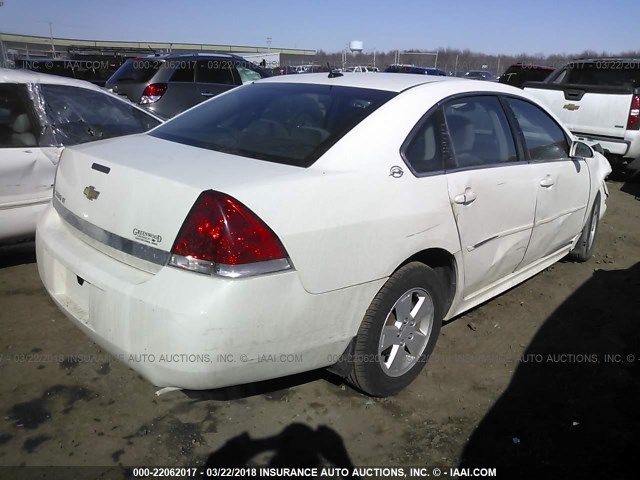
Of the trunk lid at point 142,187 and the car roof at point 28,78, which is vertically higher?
the car roof at point 28,78

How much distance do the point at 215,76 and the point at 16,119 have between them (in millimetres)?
5365

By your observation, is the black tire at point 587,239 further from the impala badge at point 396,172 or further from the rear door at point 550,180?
the impala badge at point 396,172

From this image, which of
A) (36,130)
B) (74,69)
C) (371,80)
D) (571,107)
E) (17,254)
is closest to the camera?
(371,80)

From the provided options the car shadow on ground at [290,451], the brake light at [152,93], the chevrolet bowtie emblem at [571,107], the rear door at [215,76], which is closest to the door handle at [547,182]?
the car shadow on ground at [290,451]

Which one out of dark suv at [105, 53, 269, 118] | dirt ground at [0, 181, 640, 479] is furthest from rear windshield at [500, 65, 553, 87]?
dirt ground at [0, 181, 640, 479]

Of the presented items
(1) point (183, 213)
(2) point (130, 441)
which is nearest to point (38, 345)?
(2) point (130, 441)

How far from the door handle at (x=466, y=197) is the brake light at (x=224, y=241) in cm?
116

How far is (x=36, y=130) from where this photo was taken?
12.8 feet

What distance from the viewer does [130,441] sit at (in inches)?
91.8

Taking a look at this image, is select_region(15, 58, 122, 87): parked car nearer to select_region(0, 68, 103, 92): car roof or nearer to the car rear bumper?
select_region(0, 68, 103, 92): car roof

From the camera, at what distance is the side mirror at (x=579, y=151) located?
3.74 m

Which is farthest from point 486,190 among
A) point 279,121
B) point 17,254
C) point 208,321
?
point 17,254

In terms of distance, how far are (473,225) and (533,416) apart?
1.03 metres

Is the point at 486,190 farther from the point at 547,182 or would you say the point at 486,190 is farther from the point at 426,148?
the point at 547,182
